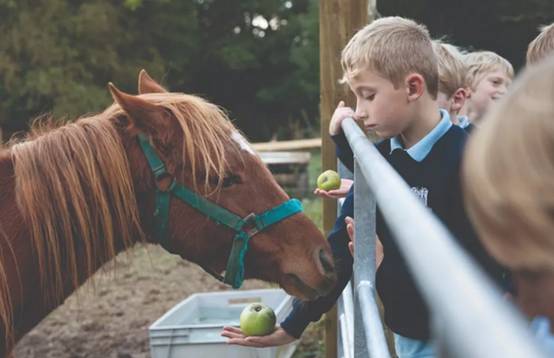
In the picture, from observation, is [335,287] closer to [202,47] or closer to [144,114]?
[144,114]

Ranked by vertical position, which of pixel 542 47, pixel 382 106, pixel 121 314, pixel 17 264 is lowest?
pixel 121 314

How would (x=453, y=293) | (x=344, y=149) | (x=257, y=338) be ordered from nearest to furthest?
(x=453, y=293) → (x=257, y=338) → (x=344, y=149)

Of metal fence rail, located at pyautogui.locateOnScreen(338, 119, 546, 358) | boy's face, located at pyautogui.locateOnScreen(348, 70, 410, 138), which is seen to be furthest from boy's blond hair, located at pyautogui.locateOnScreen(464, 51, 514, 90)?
metal fence rail, located at pyautogui.locateOnScreen(338, 119, 546, 358)

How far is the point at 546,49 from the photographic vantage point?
2.29 metres

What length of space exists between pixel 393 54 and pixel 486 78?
1.70 metres

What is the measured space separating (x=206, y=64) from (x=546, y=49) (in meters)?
27.5

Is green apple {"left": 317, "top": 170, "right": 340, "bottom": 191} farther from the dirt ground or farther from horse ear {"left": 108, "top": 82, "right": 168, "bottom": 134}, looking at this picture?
the dirt ground

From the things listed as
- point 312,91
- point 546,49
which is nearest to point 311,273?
point 546,49

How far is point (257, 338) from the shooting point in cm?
240

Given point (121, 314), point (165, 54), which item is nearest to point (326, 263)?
point (121, 314)

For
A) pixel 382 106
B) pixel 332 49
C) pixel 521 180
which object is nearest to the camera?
pixel 521 180

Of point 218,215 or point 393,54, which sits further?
point 218,215

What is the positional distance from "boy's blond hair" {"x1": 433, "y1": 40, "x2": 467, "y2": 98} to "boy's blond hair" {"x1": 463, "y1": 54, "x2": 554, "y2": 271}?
6.33ft

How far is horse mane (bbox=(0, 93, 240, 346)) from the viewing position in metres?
2.28
